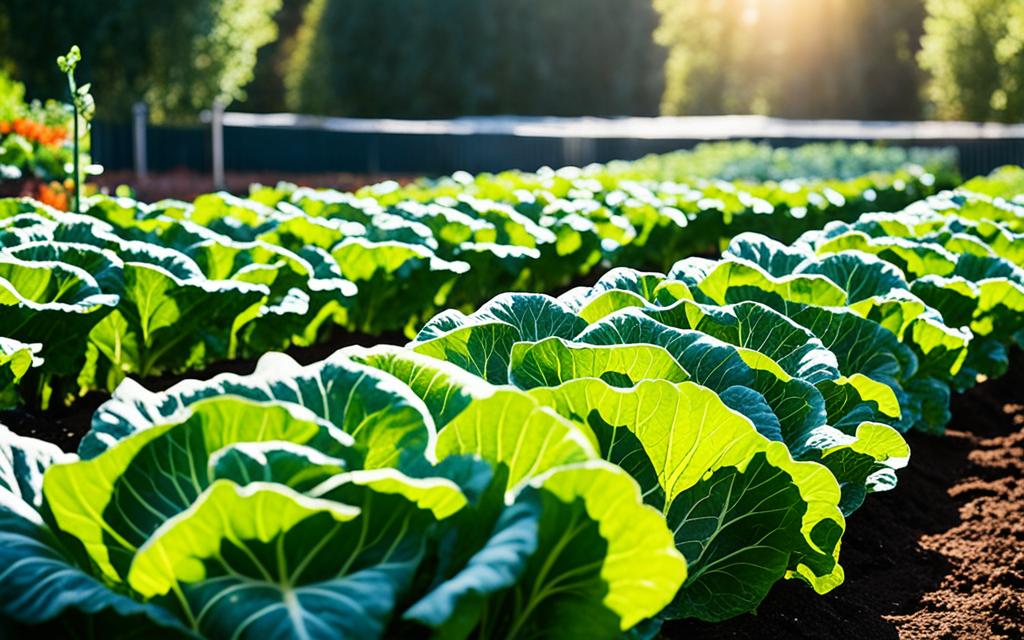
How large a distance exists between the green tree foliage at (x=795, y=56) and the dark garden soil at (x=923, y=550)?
35.9 m

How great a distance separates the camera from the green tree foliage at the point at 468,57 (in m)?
34.8

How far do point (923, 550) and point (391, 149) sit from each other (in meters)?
22.2

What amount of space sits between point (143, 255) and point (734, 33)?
39.8 m

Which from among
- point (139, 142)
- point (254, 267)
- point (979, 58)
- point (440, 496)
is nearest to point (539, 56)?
point (979, 58)

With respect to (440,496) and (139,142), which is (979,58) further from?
(440,496)

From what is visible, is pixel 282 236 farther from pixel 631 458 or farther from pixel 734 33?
pixel 734 33

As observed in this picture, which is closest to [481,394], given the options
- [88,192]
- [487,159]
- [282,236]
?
[282,236]

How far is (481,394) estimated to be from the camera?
2213mm

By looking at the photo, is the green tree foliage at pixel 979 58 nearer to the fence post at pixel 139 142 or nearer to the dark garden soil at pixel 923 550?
the fence post at pixel 139 142

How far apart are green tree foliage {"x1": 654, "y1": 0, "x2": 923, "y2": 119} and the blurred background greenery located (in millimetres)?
50

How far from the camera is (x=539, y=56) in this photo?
36.2 metres

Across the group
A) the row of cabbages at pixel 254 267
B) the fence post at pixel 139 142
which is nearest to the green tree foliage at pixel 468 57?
the fence post at pixel 139 142

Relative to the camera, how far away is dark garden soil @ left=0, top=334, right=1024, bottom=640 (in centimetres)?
330

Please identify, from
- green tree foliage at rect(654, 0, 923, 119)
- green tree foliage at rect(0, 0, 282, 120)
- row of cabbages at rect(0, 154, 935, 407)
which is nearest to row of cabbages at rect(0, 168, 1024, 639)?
row of cabbages at rect(0, 154, 935, 407)
